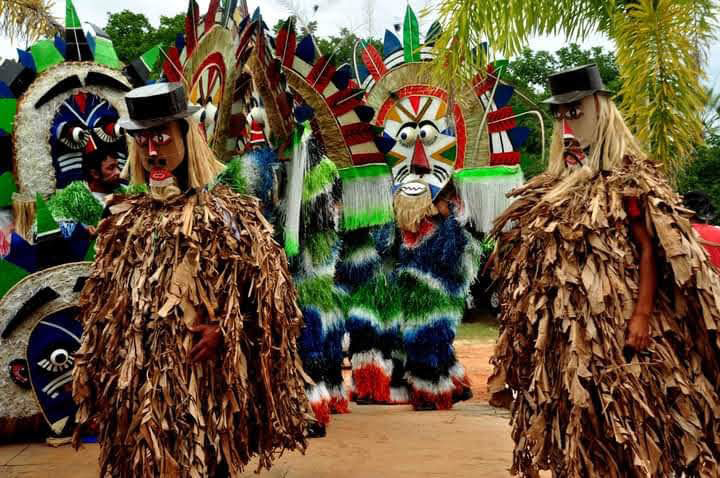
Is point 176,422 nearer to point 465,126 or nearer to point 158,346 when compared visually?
point 158,346

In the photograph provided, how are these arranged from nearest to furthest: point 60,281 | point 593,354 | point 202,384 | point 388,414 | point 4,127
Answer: point 593,354 → point 202,384 → point 60,281 → point 4,127 → point 388,414

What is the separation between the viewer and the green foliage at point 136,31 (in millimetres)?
19453

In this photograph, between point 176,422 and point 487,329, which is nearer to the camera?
point 176,422

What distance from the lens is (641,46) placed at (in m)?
5.28

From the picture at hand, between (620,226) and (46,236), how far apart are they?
141 inches

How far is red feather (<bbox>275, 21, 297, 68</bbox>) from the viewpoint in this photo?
5.40 meters

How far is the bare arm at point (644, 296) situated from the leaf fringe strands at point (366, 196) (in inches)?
120

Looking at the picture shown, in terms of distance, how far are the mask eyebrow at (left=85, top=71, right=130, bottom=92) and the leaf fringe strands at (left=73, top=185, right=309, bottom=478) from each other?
7.45 ft

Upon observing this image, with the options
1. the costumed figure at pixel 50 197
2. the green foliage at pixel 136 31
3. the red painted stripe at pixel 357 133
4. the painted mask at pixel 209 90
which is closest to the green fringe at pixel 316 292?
the red painted stripe at pixel 357 133

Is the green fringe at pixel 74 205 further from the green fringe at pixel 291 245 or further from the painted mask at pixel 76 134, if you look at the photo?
the green fringe at pixel 291 245

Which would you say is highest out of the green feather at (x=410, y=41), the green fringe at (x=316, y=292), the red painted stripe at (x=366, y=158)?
the green feather at (x=410, y=41)

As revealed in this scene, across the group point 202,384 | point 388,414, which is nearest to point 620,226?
point 202,384

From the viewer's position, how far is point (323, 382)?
18.8 ft

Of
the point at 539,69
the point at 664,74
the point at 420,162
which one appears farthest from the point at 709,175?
the point at 664,74
